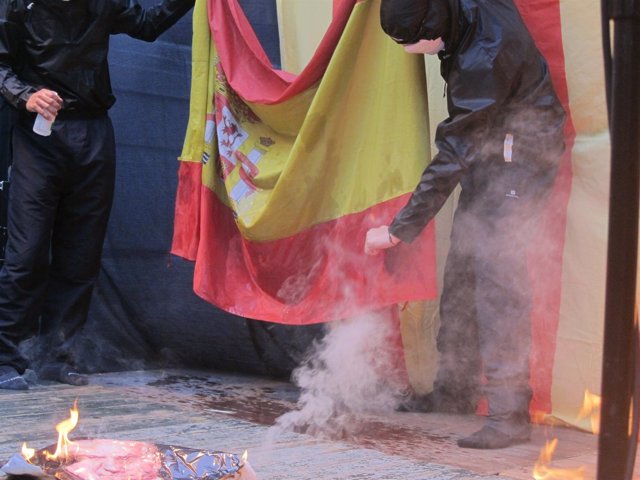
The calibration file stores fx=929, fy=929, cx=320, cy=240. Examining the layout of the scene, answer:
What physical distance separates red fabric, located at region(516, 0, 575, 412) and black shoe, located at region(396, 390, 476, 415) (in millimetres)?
288

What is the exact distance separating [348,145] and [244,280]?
75cm

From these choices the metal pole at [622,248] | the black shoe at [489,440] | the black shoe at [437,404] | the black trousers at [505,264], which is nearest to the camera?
Result: the metal pole at [622,248]

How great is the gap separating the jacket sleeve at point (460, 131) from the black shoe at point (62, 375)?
168 cm

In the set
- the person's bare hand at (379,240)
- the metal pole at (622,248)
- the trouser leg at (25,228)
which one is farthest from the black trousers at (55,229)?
the metal pole at (622,248)

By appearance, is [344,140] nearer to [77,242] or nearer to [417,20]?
[417,20]

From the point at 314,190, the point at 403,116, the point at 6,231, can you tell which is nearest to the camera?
the point at 403,116

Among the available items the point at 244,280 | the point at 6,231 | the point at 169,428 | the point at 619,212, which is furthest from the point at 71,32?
the point at 619,212

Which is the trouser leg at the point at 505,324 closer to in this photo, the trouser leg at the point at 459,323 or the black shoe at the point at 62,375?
the trouser leg at the point at 459,323

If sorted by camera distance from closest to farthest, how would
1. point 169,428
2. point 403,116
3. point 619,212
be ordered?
1. point 619,212
2. point 169,428
3. point 403,116

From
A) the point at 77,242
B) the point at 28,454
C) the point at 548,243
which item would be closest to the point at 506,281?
the point at 548,243

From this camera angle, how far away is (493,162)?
306 cm

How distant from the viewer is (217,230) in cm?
396

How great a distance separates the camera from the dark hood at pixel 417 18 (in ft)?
9.68

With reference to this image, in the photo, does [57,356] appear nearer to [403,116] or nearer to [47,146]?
[47,146]
